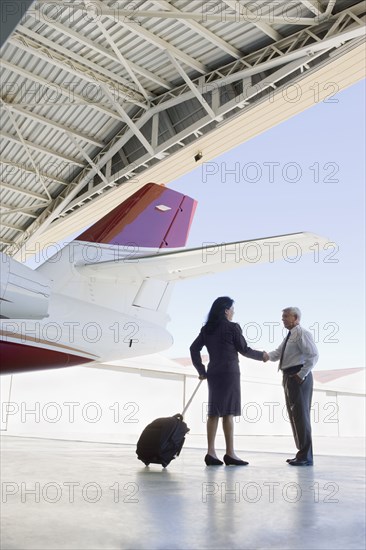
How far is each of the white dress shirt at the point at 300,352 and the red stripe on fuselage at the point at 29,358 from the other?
2.24 meters

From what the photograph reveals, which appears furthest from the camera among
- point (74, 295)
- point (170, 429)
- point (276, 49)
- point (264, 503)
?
point (276, 49)

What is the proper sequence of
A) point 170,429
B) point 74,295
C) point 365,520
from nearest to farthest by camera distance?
point 365,520 < point 170,429 < point 74,295

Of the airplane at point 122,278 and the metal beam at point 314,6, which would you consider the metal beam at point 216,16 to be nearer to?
the metal beam at point 314,6

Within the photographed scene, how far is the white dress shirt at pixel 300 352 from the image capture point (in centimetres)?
537

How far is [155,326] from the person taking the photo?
21.8 ft

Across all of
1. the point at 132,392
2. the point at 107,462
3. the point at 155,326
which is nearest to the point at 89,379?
the point at 132,392

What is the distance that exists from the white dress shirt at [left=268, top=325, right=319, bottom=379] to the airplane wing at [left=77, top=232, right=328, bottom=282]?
0.95 metres

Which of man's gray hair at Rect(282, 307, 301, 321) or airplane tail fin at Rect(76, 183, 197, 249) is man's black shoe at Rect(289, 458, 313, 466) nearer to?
man's gray hair at Rect(282, 307, 301, 321)

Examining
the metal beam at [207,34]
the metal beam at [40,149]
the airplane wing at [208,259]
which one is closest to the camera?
the airplane wing at [208,259]

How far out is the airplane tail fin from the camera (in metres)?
6.89

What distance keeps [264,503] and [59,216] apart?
1526 cm

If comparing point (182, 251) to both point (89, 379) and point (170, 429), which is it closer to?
point (170, 429)

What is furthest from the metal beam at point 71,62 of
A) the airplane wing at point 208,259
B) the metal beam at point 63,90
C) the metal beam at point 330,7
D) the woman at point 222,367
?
the woman at point 222,367

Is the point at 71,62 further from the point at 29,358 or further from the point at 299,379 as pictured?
the point at 299,379
